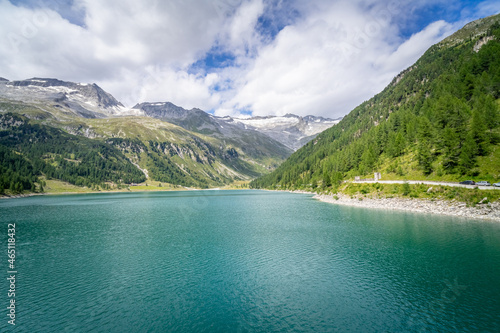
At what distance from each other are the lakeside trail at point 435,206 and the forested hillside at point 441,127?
36.1 ft

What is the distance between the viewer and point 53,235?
49.4 meters

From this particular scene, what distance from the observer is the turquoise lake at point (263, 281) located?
60.6 ft

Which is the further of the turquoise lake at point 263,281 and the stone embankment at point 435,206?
the stone embankment at point 435,206

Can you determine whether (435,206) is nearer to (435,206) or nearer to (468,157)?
(435,206)

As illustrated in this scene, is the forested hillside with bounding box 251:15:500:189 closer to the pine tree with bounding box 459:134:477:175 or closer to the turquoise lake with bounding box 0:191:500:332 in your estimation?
the pine tree with bounding box 459:134:477:175

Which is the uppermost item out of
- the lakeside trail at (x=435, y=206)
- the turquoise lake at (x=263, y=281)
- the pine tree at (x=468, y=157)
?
the pine tree at (x=468, y=157)

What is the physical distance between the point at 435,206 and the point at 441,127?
137 feet

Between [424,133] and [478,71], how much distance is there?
2329 inches

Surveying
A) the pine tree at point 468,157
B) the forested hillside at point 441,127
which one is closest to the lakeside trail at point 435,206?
the forested hillside at point 441,127

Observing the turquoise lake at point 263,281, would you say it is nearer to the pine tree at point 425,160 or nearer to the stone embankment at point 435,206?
the stone embankment at point 435,206

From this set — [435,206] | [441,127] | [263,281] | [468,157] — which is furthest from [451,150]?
[263,281]

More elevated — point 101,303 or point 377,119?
point 377,119

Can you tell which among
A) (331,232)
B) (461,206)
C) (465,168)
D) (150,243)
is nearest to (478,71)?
(465,168)

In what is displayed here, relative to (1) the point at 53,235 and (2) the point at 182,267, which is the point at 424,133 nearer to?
(2) the point at 182,267
